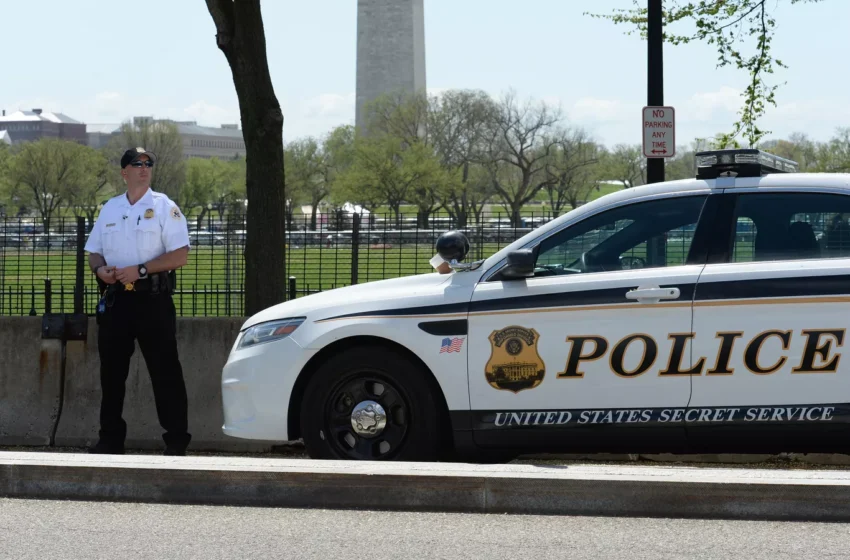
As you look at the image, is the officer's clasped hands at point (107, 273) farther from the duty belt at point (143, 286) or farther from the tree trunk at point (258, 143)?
the tree trunk at point (258, 143)

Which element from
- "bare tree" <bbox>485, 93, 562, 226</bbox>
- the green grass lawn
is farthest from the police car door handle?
"bare tree" <bbox>485, 93, 562, 226</bbox>

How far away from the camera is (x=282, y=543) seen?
5105 millimetres

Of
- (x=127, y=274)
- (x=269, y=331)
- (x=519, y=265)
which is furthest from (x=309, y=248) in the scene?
(x=519, y=265)

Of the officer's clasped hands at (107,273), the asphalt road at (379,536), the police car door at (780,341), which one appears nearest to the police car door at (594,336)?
the police car door at (780,341)

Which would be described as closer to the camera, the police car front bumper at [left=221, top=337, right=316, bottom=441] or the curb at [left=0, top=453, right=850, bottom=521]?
the curb at [left=0, top=453, right=850, bottom=521]

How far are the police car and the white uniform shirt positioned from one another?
1.36 meters

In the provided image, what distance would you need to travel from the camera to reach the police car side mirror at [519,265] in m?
6.14

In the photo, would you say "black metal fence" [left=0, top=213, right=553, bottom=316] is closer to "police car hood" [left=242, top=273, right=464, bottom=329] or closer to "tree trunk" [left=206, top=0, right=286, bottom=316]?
"tree trunk" [left=206, top=0, right=286, bottom=316]

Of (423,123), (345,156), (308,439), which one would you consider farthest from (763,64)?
(345,156)

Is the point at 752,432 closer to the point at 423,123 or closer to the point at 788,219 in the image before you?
the point at 788,219

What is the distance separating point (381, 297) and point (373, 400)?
1.70 feet

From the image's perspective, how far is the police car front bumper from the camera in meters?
6.45

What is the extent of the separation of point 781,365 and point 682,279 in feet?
1.97

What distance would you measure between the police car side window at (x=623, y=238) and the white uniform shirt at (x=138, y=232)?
246 cm
